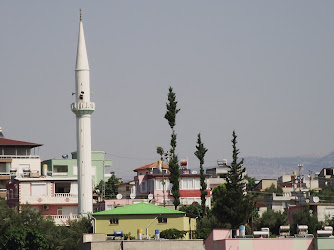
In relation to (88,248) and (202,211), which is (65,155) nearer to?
(202,211)

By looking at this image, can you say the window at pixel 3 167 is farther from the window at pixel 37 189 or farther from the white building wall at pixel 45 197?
the window at pixel 37 189

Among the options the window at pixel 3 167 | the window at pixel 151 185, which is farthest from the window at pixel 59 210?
the window at pixel 3 167

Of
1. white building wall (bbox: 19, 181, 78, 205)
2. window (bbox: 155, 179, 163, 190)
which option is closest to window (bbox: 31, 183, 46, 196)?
white building wall (bbox: 19, 181, 78, 205)

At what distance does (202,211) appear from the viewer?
360ft

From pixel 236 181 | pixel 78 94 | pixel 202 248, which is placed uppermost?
pixel 78 94

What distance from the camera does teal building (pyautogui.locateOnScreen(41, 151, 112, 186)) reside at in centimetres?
13462

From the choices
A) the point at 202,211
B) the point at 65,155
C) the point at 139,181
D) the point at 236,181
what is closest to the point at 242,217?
the point at 236,181

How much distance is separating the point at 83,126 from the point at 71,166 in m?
35.4

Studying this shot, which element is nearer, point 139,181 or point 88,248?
point 88,248

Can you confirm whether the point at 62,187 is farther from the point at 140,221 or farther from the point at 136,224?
the point at 140,221

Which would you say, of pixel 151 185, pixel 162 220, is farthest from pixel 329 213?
pixel 151 185

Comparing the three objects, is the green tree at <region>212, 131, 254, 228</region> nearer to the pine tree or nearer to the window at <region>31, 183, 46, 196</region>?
the pine tree

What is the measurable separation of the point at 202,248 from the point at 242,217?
2298 cm

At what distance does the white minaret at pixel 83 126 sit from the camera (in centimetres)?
10331
